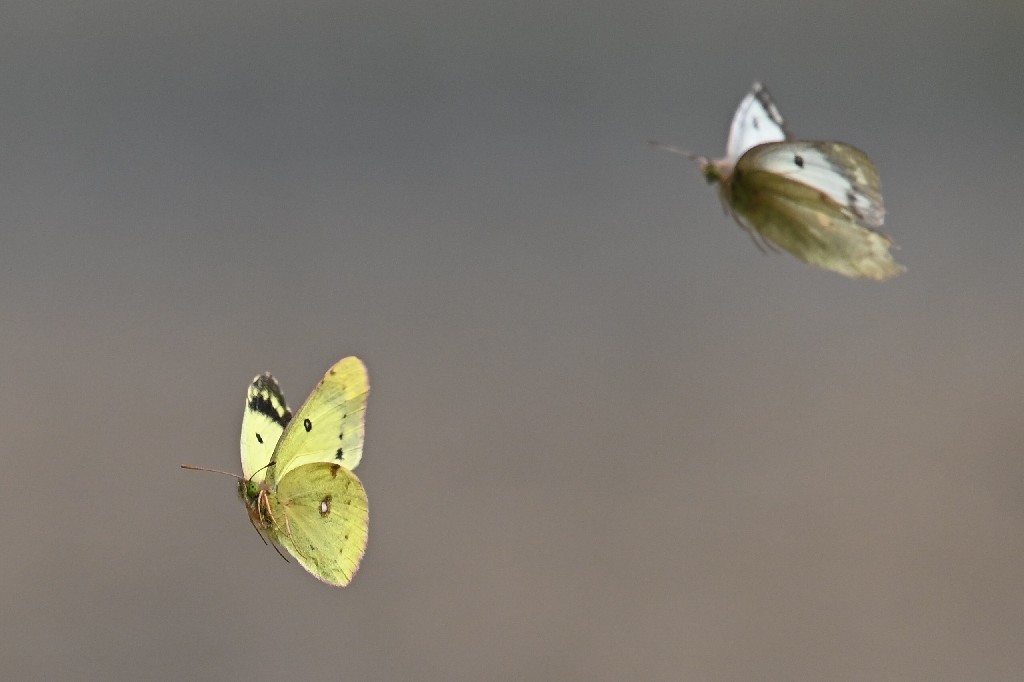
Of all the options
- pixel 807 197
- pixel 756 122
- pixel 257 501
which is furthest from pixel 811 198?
pixel 257 501

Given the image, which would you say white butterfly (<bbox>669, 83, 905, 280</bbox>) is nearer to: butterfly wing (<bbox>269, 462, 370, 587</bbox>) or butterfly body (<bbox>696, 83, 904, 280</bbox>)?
butterfly body (<bbox>696, 83, 904, 280</bbox>)

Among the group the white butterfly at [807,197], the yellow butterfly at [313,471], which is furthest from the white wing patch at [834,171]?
the yellow butterfly at [313,471]

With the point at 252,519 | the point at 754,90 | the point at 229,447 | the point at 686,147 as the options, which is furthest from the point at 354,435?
the point at 686,147

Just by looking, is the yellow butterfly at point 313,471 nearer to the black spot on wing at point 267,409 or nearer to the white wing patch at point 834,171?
the black spot on wing at point 267,409

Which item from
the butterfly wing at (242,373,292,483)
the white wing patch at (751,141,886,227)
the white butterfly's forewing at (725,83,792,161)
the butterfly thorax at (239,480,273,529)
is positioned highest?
the white butterfly's forewing at (725,83,792,161)


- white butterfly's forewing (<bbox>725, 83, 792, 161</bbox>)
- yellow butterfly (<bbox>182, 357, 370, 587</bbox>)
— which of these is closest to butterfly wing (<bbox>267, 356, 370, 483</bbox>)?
yellow butterfly (<bbox>182, 357, 370, 587</bbox>)

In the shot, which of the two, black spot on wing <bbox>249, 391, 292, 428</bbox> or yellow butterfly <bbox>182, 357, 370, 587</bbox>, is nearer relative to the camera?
yellow butterfly <bbox>182, 357, 370, 587</bbox>

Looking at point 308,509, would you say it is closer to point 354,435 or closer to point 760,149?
point 354,435
